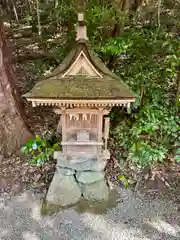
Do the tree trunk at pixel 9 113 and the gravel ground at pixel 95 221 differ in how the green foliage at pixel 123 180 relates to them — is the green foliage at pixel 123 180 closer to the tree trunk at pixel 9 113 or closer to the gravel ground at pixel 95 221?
the gravel ground at pixel 95 221

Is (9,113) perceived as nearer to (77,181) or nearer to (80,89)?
(77,181)

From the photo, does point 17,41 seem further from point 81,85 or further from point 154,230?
point 154,230

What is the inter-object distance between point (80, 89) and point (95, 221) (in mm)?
1829

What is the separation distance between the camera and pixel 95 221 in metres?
3.54

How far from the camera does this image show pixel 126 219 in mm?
3570

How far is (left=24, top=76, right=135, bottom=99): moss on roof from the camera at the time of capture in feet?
9.38

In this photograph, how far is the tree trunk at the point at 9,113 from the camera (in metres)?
4.15

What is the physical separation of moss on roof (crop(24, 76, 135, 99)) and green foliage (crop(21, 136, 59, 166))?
1.60 meters

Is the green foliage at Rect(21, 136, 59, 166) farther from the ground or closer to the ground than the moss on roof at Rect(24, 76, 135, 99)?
closer to the ground

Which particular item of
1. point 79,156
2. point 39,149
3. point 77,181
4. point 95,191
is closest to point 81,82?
point 79,156

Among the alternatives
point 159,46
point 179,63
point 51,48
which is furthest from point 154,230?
point 51,48

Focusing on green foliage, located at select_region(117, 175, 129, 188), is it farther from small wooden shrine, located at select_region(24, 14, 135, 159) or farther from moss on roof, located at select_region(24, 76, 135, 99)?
moss on roof, located at select_region(24, 76, 135, 99)

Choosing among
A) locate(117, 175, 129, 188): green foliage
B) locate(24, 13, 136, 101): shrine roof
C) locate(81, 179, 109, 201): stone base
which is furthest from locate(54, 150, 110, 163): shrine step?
locate(24, 13, 136, 101): shrine roof

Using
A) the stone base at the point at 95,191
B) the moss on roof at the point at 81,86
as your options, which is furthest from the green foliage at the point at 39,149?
the moss on roof at the point at 81,86
